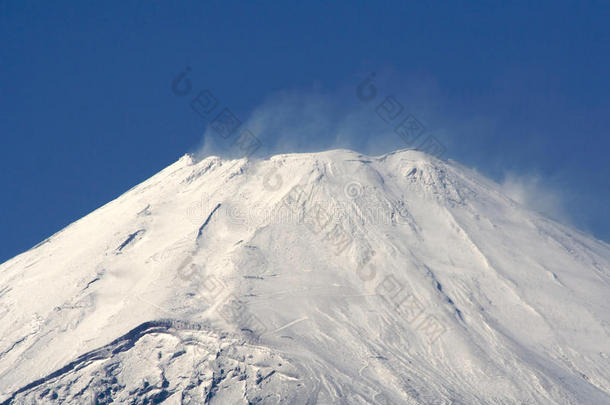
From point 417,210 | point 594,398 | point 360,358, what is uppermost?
point 417,210

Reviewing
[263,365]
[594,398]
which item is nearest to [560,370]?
[594,398]

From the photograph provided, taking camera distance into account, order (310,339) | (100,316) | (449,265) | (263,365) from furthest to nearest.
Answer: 1. (449,265)
2. (100,316)
3. (310,339)
4. (263,365)

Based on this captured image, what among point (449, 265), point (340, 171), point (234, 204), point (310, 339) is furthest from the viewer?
point (340, 171)

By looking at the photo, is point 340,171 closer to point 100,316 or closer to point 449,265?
point 449,265

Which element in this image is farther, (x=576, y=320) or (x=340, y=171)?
(x=340, y=171)

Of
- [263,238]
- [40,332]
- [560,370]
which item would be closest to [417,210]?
[263,238]

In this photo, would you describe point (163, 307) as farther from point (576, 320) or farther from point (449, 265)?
point (576, 320)

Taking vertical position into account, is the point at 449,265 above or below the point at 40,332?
below
